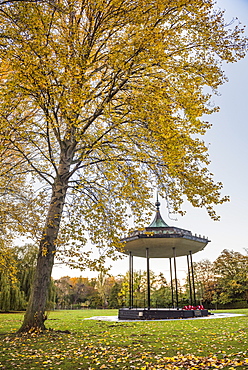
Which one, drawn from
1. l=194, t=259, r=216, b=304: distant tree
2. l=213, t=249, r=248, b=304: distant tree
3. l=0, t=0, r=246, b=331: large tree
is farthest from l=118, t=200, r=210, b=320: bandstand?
l=194, t=259, r=216, b=304: distant tree

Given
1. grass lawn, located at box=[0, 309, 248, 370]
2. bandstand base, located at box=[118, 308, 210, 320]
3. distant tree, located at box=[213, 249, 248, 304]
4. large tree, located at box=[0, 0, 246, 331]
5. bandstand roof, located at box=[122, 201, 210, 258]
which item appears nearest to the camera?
grass lawn, located at box=[0, 309, 248, 370]

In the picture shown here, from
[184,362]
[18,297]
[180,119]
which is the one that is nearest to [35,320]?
[184,362]

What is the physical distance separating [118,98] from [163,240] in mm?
9513

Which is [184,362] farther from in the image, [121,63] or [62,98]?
[121,63]

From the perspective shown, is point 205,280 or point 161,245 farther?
point 205,280

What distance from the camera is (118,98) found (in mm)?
7805

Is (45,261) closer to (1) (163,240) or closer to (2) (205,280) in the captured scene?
(1) (163,240)

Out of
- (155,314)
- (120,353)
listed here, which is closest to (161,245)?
(155,314)

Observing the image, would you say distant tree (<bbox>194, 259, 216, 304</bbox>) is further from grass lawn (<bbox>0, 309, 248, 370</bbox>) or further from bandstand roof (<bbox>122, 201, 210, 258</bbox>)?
grass lawn (<bbox>0, 309, 248, 370</bbox>)

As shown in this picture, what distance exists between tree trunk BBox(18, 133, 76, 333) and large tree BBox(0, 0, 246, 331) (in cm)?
3

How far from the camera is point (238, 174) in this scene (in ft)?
49.5

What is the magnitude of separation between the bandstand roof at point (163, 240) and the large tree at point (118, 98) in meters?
5.31

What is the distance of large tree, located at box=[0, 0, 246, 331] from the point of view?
6.07 m

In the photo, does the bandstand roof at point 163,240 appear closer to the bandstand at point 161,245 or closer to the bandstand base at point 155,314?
the bandstand at point 161,245
